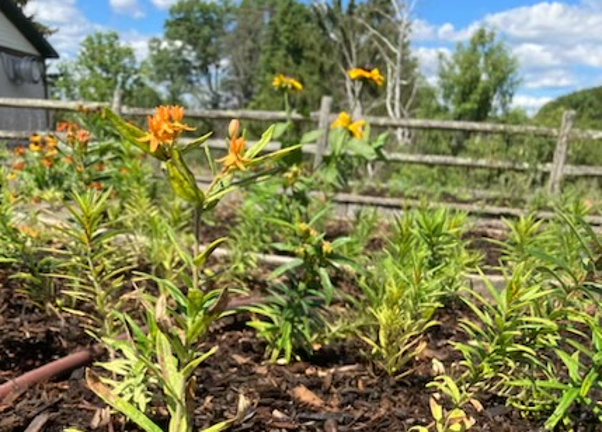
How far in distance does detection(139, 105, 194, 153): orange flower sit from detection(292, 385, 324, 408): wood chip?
1.02 meters

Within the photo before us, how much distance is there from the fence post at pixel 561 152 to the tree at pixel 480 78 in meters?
10.9

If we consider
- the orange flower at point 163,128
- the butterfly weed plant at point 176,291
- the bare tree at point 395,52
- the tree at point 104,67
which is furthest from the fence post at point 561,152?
the tree at point 104,67

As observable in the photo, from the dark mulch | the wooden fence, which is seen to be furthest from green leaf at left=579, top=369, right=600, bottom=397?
the wooden fence

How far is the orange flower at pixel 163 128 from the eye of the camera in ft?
3.68

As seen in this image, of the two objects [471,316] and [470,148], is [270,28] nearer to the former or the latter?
[470,148]

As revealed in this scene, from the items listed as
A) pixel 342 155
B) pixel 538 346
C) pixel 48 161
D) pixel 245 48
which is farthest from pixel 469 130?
pixel 245 48

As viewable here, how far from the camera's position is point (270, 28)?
33.8 meters

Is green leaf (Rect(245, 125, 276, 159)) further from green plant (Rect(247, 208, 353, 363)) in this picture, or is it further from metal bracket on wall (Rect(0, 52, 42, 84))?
metal bracket on wall (Rect(0, 52, 42, 84))

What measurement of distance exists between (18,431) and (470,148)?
29.8 ft

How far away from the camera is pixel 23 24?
3951 millimetres

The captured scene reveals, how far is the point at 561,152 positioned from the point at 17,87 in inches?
245

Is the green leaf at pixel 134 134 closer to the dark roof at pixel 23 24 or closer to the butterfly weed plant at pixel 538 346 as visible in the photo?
the butterfly weed plant at pixel 538 346

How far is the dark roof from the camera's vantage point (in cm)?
392

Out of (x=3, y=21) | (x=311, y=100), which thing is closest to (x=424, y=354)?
(x=3, y=21)
